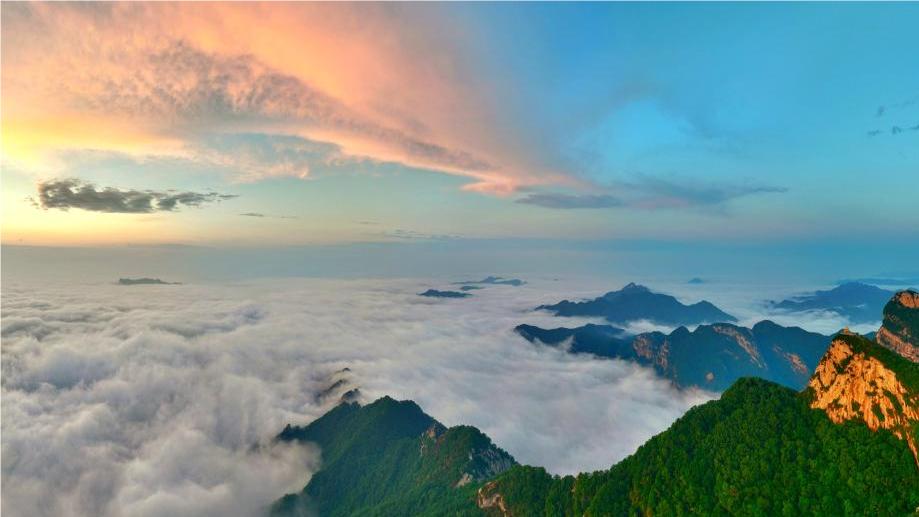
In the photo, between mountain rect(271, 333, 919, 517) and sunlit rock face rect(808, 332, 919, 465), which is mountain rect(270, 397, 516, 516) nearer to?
mountain rect(271, 333, 919, 517)

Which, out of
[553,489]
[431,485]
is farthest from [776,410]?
[431,485]

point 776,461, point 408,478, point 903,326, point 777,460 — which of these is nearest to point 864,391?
point 777,460

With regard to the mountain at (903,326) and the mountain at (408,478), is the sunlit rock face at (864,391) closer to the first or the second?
the mountain at (408,478)

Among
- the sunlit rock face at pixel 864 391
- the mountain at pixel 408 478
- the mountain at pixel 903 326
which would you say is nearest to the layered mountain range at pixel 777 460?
the sunlit rock face at pixel 864 391

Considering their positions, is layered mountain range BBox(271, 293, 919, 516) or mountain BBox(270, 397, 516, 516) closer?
layered mountain range BBox(271, 293, 919, 516)

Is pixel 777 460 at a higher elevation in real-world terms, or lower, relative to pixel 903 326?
lower

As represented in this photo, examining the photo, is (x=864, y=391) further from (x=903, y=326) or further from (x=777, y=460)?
(x=903, y=326)

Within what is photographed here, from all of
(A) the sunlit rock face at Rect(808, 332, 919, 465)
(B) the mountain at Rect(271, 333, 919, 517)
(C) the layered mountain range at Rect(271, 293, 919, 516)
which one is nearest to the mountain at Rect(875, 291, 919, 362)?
(C) the layered mountain range at Rect(271, 293, 919, 516)
